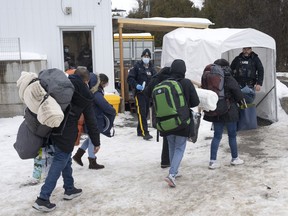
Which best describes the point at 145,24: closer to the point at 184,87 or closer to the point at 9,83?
the point at 9,83

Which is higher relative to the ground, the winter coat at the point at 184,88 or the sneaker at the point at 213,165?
the winter coat at the point at 184,88

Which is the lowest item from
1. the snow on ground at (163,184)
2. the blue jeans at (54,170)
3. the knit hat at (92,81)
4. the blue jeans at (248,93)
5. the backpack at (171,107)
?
the snow on ground at (163,184)

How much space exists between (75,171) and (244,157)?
2.75 m

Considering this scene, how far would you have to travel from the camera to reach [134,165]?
6086mm

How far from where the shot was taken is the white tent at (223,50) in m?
8.12

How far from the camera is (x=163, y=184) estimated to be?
515cm

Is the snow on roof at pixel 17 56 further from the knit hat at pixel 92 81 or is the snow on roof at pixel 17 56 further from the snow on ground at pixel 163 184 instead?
the knit hat at pixel 92 81

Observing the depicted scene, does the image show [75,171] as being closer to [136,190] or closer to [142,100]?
[136,190]

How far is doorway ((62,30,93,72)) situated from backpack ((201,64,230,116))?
628cm

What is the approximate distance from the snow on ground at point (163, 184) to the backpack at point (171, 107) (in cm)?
89

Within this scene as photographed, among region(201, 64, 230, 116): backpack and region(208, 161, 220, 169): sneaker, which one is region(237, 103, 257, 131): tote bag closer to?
region(201, 64, 230, 116): backpack

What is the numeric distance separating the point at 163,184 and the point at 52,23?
686cm

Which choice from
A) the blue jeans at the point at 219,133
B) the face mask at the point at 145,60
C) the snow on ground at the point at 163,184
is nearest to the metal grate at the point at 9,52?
the snow on ground at the point at 163,184

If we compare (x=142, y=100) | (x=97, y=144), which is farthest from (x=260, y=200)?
(x=142, y=100)
